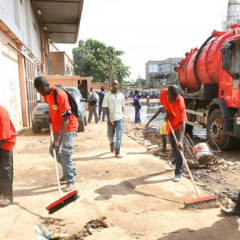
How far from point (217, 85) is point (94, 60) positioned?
30697 mm

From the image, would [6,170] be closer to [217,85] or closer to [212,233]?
[212,233]

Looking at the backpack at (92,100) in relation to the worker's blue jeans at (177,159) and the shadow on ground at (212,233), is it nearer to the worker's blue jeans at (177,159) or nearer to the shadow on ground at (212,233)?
the worker's blue jeans at (177,159)

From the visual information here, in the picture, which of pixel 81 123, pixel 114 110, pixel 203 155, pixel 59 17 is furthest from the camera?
→ pixel 59 17

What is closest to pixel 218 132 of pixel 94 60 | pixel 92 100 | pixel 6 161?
pixel 6 161

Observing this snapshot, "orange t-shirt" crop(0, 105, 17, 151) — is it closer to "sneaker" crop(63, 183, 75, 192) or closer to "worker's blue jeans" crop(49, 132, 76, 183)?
"worker's blue jeans" crop(49, 132, 76, 183)

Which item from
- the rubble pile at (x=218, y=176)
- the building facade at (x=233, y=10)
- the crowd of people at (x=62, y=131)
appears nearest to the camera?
the crowd of people at (x=62, y=131)

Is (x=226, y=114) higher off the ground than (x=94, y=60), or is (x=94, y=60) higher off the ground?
(x=94, y=60)

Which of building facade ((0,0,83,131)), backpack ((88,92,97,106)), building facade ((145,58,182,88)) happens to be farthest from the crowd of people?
building facade ((145,58,182,88))

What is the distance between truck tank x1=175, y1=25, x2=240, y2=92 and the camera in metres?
7.75

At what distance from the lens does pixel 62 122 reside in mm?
3736

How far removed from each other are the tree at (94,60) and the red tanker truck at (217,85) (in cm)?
2802

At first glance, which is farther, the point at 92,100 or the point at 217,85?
the point at 92,100

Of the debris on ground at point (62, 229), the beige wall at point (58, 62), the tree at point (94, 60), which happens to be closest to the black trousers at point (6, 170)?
the debris on ground at point (62, 229)

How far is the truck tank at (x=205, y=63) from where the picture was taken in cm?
775
